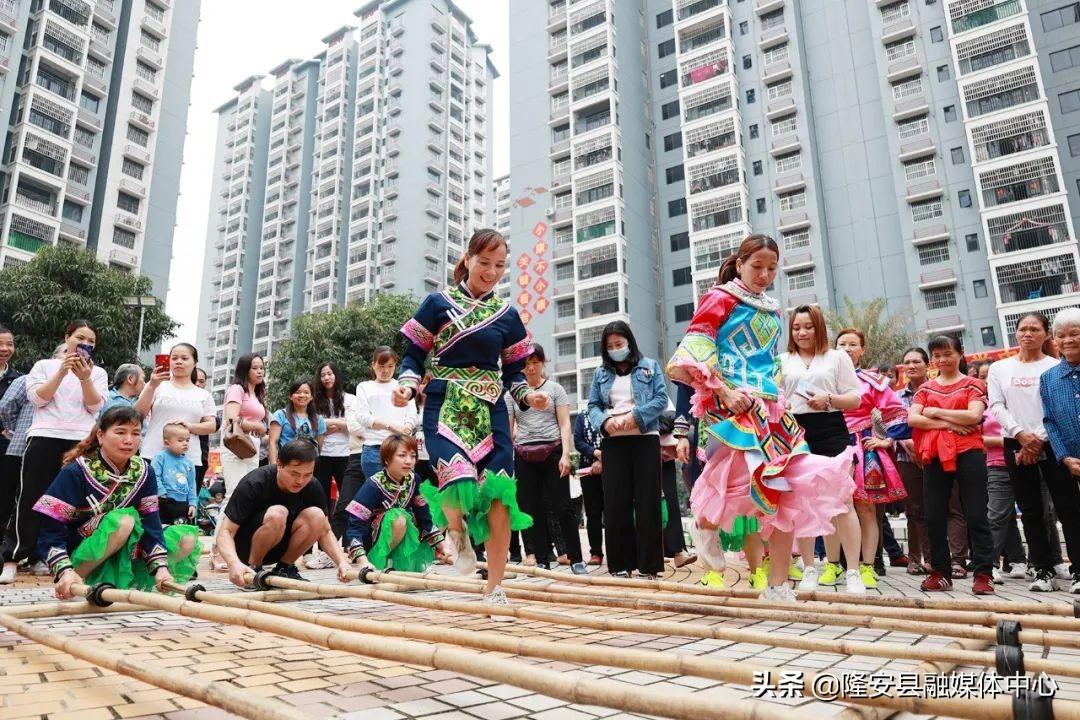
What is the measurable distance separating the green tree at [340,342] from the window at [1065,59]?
3217 centimetres

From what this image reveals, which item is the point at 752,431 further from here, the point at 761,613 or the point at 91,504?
the point at 91,504

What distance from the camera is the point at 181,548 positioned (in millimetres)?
4418

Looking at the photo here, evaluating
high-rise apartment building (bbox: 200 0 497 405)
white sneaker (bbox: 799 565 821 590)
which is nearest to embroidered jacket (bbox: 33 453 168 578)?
white sneaker (bbox: 799 565 821 590)

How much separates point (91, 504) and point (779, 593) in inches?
153

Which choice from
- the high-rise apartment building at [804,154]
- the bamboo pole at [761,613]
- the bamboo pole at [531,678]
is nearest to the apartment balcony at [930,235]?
the high-rise apartment building at [804,154]

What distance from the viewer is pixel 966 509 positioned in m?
4.88

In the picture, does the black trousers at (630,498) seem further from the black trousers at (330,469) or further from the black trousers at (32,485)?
the black trousers at (32,485)

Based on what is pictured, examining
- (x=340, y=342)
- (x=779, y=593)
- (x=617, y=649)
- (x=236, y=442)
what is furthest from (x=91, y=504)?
(x=340, y=342)

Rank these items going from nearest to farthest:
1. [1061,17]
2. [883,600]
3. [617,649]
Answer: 1. [617,649]
2. [883,600]
3. [1061,17]

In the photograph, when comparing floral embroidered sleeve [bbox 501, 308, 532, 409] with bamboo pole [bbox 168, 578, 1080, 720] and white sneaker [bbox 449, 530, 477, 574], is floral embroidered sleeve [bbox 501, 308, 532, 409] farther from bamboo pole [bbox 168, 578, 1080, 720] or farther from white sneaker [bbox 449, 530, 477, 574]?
bamboo pole [bbox 168, 578, 1080, 720]

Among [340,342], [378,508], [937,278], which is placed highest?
[937,278]

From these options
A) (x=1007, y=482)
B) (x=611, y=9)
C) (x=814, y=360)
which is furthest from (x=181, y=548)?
(x=611, y=9)

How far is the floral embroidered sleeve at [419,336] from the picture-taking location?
3.89 meters

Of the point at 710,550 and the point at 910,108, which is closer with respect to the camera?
the point at 710,550
